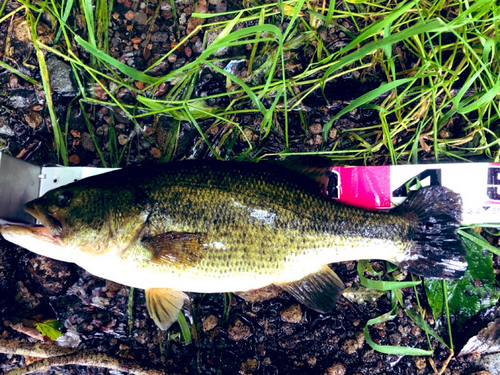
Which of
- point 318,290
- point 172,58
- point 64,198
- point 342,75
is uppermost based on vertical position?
point 172,58

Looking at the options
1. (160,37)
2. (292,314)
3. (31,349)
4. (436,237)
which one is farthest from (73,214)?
(436,237)

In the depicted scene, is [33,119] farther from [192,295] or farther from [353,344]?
[353,344]

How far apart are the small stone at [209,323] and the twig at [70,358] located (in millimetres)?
404

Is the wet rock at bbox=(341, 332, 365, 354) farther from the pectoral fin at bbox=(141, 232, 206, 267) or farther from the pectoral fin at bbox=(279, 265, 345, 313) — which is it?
the pectoral fin at bbox=(141, 232, 206, 267)

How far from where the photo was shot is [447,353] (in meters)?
2.67

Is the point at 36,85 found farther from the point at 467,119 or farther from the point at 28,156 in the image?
the point at 467,119

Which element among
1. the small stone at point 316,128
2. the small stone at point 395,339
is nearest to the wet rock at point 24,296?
the small stone at point 316,128

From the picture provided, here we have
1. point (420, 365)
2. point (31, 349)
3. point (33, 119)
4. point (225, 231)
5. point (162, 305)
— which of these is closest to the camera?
point (225, 231)

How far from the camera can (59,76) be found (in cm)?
279

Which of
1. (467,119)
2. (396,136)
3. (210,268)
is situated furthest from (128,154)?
(467,119)

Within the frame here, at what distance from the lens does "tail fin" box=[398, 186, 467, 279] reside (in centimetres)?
250

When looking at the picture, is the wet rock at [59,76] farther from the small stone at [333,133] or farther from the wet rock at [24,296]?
the small stone at [333,133]

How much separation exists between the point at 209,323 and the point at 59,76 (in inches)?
86.1

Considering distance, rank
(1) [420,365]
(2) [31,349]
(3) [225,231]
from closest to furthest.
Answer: (3) [225,231]
(2) [31,349]
(1) [420,365]
